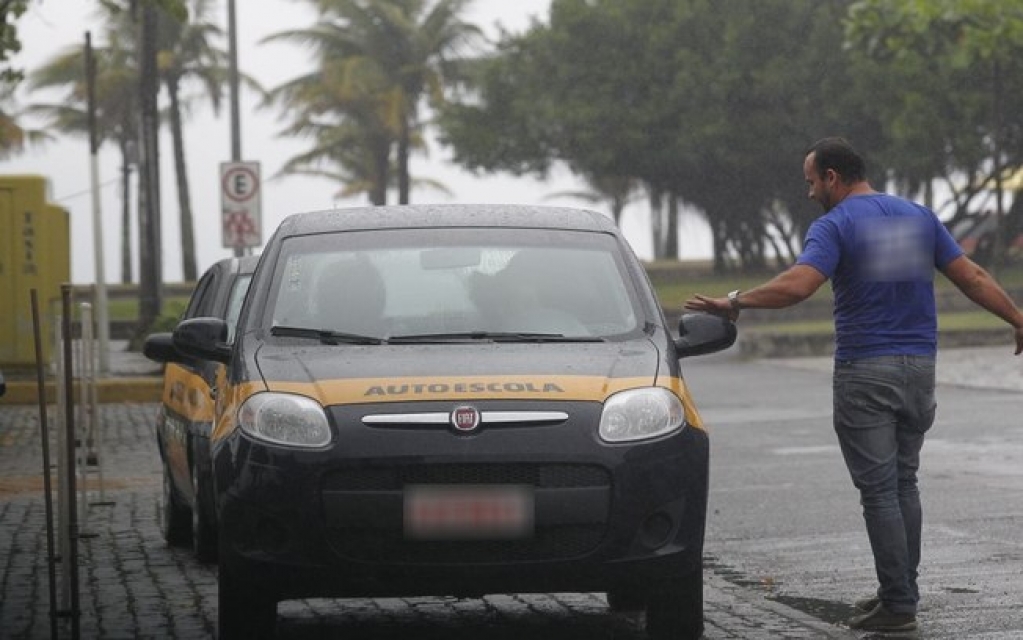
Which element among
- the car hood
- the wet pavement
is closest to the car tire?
the wet pavement

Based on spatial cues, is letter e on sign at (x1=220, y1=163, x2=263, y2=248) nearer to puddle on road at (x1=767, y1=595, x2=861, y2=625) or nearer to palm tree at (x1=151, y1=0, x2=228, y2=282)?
puddle on road at (x1=767, y1=595, x2=861, y2=625)

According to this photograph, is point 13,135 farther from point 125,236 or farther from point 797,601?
point 797,601

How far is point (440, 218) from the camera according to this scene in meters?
8.83

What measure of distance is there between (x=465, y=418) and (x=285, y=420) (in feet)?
2.02

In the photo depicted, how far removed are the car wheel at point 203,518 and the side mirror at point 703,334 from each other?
7.78 feet

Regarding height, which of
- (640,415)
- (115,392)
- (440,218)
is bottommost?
(115,392)

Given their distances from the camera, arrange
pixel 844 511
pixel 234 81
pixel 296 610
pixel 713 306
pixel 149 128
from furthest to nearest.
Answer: pixel 234 81 → pixel 149 128 → pixel 844 511 → pixel 296 610 → pixel 713 306

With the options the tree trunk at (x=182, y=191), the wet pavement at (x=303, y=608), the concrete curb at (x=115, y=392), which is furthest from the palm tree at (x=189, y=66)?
the wet pavement at (x=303, y=608)

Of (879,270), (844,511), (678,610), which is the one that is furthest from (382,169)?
(678,610)

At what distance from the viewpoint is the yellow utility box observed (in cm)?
2728

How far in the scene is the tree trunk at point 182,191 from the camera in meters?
76.4

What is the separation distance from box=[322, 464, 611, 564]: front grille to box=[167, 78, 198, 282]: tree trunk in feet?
229

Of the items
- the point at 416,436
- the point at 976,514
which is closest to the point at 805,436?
the point at 976,514

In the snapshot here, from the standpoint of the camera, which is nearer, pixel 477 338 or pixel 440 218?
pixel 477 338
